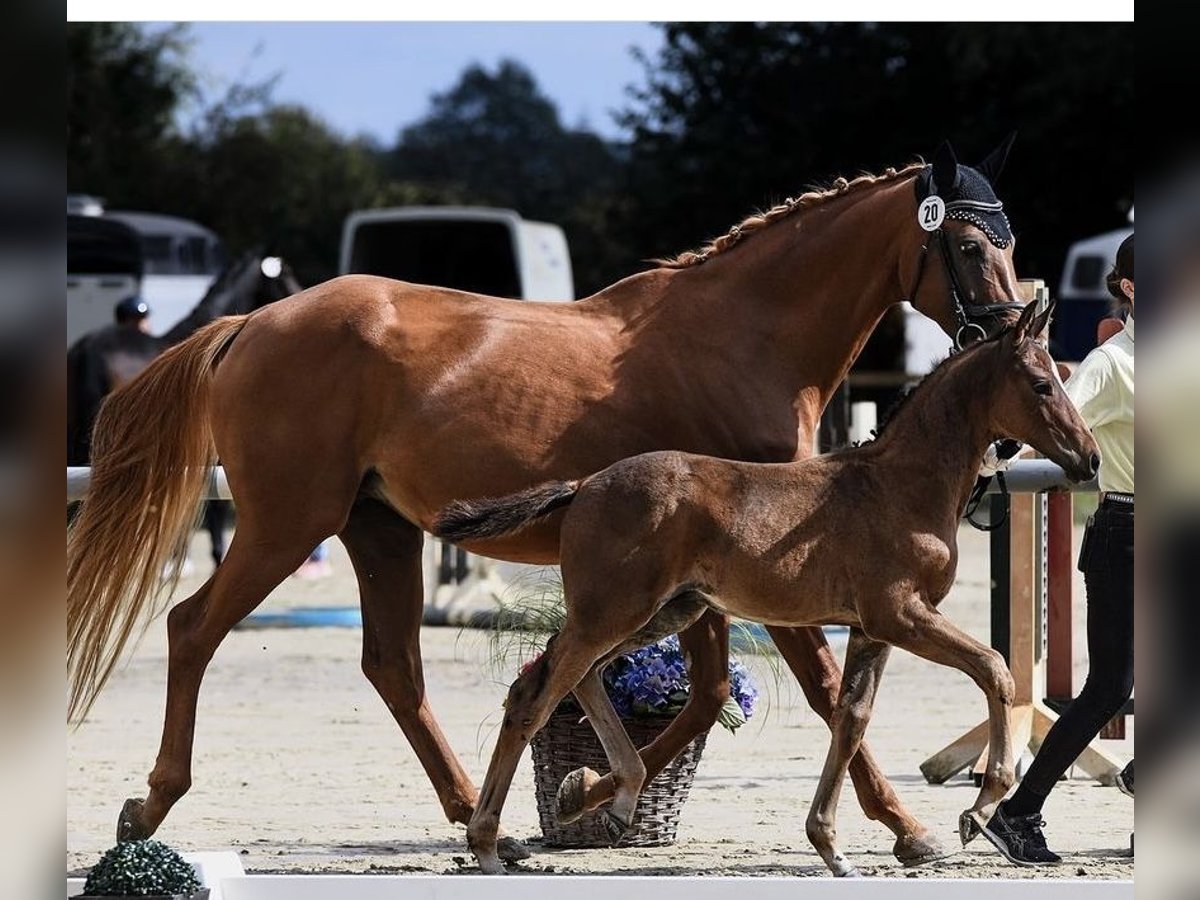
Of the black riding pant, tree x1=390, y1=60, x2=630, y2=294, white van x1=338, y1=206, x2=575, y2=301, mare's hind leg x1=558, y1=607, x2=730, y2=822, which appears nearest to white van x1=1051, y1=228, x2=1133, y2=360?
white van x1=338, y1=206, x2=575, y2=301

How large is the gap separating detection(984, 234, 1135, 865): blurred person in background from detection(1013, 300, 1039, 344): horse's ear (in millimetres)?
671

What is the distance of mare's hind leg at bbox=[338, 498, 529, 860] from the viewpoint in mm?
5992

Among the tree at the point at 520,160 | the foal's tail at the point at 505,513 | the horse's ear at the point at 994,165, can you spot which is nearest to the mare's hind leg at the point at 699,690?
the foal's tail at the point at 505,513

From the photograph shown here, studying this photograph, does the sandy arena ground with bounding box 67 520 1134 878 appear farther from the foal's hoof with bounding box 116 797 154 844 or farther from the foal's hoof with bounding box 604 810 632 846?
the foal's hoof with bounding box 604 810 632 846

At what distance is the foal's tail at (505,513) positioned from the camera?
5074mm

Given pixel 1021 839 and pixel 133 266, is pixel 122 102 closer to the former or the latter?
pixel 133 266

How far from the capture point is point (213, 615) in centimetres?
572

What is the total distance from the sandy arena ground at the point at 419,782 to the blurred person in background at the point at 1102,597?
0.58 ft

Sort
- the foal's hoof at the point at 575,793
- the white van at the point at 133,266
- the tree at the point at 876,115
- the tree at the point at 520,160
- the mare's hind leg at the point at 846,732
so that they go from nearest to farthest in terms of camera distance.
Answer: the mare's hind leg at the point at 846,732
the foal's hoof at the point at 575,793
the white van at the point at 133,266
the tree at the point at 876,115
the tree at the point at 520,160

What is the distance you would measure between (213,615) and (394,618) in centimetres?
60

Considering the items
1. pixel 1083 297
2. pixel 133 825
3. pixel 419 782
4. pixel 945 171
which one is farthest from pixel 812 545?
pixel 1083 297

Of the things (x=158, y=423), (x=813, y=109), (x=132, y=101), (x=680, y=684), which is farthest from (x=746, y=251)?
(x=132, y=101)

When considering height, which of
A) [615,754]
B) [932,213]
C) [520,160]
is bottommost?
[615,754]

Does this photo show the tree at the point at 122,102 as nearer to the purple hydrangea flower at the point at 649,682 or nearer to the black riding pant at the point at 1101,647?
the purple hydrangea flower at the point at 649,682
